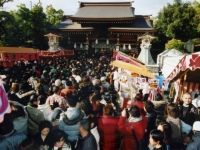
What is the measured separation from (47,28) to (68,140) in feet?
120

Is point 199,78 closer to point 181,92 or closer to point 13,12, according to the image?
point 181,92

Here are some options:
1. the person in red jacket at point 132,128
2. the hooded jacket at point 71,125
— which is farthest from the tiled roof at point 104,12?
the hooded jacket at point 71,125

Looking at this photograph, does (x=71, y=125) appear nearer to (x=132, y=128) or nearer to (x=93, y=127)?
(x=93, y=127)

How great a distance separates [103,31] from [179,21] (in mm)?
9399

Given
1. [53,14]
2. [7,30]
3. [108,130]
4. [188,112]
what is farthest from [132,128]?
[53,14]

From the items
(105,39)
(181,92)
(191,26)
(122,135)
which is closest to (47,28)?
(105,39)

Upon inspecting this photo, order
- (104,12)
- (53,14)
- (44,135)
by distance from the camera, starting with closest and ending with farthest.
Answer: (44,135) < (104,12) < (53,14)

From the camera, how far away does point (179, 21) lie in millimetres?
36531

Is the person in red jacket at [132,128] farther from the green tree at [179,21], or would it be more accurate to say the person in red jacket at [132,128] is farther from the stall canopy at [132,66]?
the green tree at [179,21]

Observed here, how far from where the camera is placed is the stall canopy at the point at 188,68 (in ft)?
26.9

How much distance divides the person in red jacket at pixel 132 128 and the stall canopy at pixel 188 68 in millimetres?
2190

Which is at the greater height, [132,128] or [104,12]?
[104,12]

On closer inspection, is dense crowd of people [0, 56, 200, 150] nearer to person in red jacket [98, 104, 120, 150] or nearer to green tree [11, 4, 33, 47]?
person in red jacket [98, 104, 120, 150]

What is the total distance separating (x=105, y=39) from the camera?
42062mm
